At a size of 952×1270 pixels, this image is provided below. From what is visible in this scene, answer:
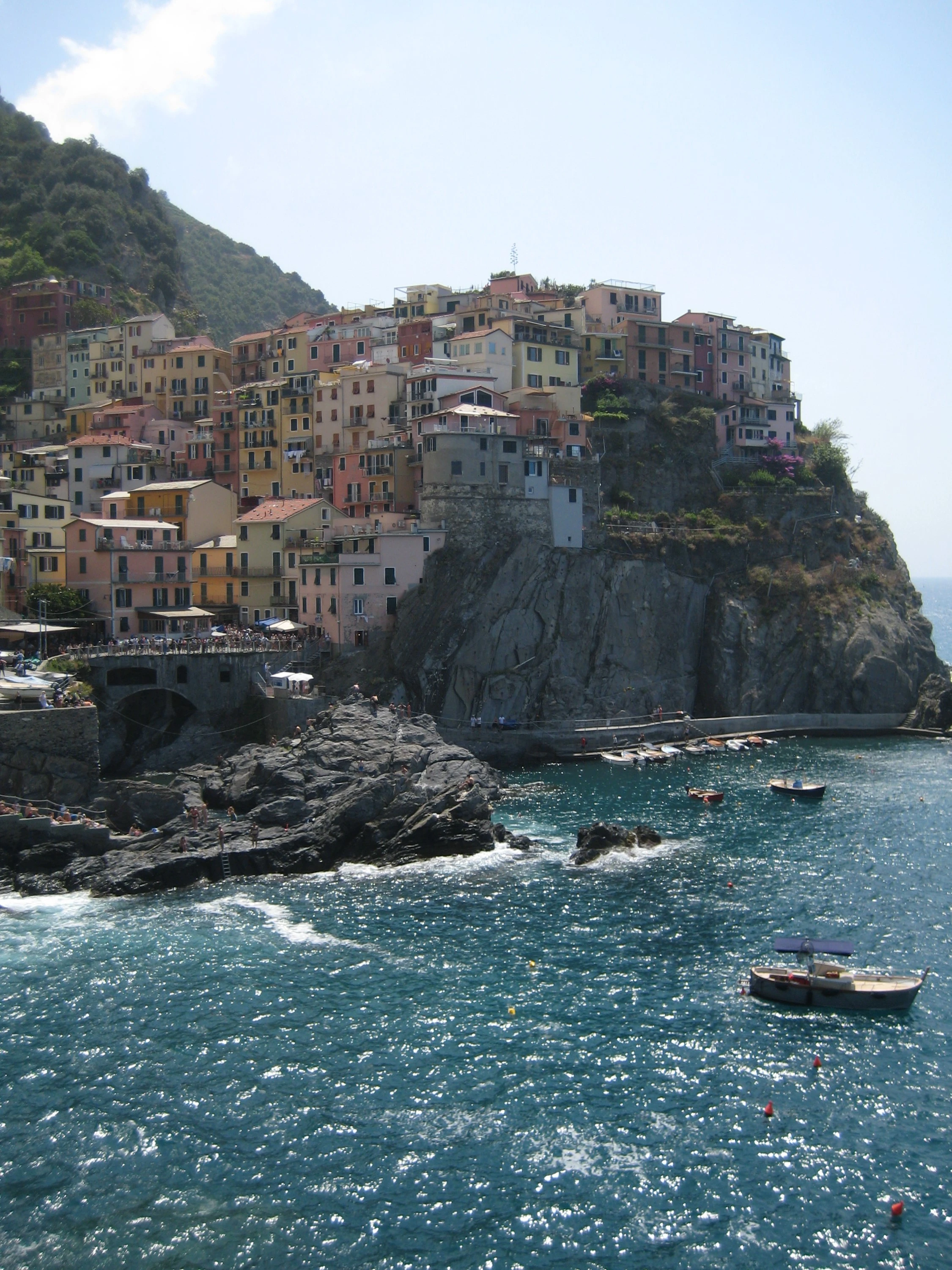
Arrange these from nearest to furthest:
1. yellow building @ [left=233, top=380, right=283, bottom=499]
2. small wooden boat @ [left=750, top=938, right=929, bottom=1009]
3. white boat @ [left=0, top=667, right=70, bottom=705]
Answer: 1. small wooden boat @ [left=750, top=938, right=929, bottom=1009]
2. white boat @ [left=0, top=667, right=70, bottom=705]
3. yellow building @ [left=233, top=380, right=283, bottom=499]

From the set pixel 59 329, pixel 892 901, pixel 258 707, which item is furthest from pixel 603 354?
pixel 892 901

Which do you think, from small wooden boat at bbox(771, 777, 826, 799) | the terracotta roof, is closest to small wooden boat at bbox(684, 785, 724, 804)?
small wooden boat at bbox(771, 777, 826, 799)

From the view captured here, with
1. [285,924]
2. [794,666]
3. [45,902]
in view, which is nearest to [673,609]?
[794,666]

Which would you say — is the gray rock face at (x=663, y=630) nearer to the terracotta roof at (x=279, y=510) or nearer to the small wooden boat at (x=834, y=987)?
the terracotta roof at (x=279, y=510)

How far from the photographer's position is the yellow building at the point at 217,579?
305ft

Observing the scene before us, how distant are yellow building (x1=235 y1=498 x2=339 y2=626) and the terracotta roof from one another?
76 millimetres

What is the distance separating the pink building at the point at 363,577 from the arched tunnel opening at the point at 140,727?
42.1ft

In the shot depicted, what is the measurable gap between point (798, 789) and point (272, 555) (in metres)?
42.3

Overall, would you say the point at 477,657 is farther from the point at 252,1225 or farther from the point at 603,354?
the point at 252,1225

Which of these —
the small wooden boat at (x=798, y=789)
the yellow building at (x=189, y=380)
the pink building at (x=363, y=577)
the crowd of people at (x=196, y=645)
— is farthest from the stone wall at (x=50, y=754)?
the yellow building at (x=189, y=380)

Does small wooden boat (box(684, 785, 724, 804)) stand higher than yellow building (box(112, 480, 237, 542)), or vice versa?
yellow building (box(112, 480, 237, 542))

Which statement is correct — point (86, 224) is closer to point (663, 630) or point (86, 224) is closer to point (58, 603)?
point (58, 603)

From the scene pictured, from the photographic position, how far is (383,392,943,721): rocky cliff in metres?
87.1

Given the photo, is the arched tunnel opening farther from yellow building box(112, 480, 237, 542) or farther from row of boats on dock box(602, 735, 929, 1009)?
row of boats on dock box(602, 735, 929, 1009)
